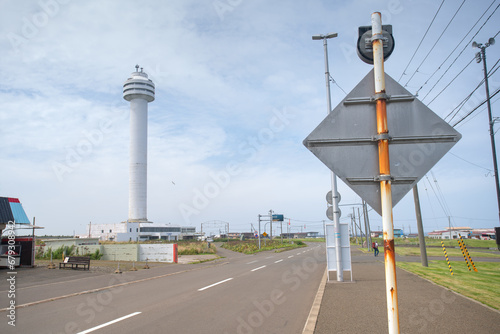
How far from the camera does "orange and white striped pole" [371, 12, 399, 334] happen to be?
3.30 meters

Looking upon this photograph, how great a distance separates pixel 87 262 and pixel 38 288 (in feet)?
29.9

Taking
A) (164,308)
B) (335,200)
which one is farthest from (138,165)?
(164,308)

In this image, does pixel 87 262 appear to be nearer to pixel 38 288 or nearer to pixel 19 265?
pixel 19 265

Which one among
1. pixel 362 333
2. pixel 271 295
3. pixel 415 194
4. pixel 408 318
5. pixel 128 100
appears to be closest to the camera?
pixel 362 333

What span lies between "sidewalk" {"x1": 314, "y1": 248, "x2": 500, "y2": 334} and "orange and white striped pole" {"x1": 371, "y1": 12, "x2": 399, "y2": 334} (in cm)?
384

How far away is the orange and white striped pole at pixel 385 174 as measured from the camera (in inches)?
130

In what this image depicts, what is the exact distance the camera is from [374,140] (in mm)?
3713

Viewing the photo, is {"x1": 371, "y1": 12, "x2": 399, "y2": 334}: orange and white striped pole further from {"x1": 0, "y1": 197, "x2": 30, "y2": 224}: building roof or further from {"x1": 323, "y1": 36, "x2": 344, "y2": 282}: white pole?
{"x1": 0, "y1": 197, "x2": 30, "y2": 224}: building roof

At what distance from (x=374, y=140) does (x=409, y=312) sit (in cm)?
640

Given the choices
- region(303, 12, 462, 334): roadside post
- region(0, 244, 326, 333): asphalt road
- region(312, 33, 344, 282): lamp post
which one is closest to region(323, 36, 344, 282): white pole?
region(312, 33, 344, 282): lamp post

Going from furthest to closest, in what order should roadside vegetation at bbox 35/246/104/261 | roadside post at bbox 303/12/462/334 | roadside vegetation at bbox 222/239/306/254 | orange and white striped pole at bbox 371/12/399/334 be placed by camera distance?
1. roadside vegetation at bbox 222/239/306/254
2. roadside vegetation at bbox 35/246/104/261
3. roadside post at bbox 303/12/462/334
4. orange and white striped pole at bbox 371/12/399/334

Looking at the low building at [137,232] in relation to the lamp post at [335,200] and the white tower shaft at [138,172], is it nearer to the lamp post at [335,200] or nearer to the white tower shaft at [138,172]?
the white tower shaft at [138,172]

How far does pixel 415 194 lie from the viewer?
22141 mm

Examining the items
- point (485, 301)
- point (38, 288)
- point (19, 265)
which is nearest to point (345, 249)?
point (485, 301)
